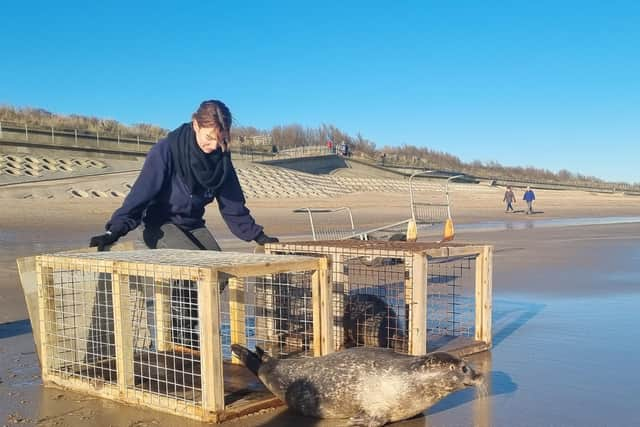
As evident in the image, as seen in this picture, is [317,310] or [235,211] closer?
[317,310]

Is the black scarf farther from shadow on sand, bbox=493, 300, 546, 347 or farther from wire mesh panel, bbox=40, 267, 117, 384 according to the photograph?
shadow on sand, bbox=493, 300, 546, 347

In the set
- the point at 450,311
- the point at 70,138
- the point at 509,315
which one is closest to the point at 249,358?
the point at 450,311

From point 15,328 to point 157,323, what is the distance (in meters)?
2.34

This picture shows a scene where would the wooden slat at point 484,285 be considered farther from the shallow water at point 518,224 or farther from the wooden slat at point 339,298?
the shallow water at point 518,224

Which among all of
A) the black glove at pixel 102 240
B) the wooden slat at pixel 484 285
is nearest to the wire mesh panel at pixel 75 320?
the black glove at pixel 102 240

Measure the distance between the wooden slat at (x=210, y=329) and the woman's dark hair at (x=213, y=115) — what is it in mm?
1786

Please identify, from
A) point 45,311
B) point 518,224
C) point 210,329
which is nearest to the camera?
point 210,329

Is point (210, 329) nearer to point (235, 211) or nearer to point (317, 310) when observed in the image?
point (317, 310)

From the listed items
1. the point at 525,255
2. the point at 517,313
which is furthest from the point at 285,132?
the point at 517,313

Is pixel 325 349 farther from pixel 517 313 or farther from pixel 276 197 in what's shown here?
pixel 276 197

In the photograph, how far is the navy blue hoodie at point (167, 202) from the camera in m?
5.01

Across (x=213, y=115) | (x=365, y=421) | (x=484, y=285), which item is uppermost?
(x=213, y=115)

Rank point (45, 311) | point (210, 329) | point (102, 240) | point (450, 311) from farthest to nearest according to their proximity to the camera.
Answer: point (450, 311)
point (102, 240)
point (45, 311)
point (210, 329)

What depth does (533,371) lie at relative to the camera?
204 inches
